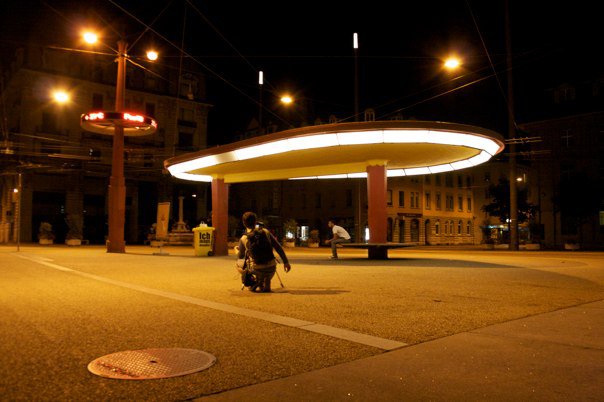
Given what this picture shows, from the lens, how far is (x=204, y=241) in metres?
23.6

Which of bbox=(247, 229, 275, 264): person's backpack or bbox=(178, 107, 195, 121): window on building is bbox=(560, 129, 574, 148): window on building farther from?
bbox=(247, 229, 275, 264): person's backpack

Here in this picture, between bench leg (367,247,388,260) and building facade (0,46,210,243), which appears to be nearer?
bench leg (367,247,388,260)

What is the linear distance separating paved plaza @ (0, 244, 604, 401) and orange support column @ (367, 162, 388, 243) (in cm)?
870

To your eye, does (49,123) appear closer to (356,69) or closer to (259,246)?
(356,69)

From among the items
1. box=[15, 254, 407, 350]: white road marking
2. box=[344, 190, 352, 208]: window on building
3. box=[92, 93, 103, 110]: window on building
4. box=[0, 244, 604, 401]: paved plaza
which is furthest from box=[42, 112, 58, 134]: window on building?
box=[15, 254, 407, 350]: white road marking

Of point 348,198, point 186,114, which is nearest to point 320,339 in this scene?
point 348,198

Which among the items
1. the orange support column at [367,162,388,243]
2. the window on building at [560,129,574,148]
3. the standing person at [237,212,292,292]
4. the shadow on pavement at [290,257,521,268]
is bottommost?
the shadow on pavement at [290,257,521,268]

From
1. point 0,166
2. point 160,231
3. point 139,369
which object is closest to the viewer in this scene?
point 139,369

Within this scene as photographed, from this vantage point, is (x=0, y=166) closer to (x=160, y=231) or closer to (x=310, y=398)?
(x=160, y=231)

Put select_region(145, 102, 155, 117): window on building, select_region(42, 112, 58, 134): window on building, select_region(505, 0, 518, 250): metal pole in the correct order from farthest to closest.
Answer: select_region(145, 102, 155, 117): window on building
select_region(42, 112, 58, 134): window on building
select_region(505, 0, 518, 250): metal pole

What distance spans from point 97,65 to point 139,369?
176 feet

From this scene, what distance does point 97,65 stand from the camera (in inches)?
2051

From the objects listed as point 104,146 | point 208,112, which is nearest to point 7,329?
point 104,146

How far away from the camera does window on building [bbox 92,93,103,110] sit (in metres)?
51.8
